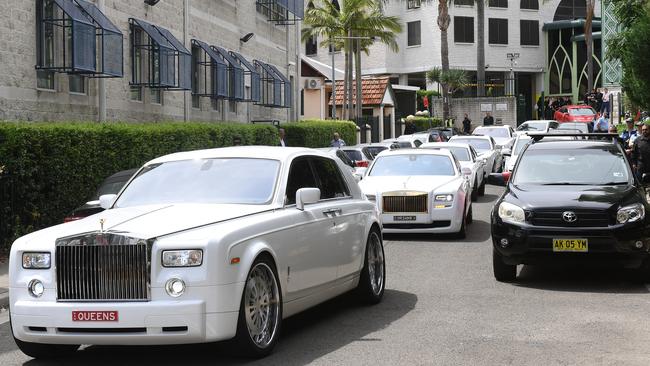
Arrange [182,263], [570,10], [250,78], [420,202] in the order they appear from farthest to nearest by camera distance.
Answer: [570,10] → [250,78] → [420,202] → [182,263]

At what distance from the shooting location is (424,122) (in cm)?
6681

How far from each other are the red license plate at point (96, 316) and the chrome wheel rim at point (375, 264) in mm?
3818

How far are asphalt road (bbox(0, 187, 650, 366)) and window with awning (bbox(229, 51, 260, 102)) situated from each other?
2211 centimetres

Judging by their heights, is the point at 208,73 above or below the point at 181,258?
above

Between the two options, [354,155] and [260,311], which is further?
[354,155]

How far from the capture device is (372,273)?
11.0 m

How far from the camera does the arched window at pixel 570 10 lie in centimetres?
8745

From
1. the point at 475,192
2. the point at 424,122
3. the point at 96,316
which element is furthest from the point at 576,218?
the point at 424,122

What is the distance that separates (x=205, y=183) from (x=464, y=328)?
2630 millimetres

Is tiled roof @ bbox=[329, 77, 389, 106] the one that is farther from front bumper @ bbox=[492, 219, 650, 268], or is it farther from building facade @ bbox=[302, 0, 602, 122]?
front bumper @ bbox=[492, 219, 650, 268]

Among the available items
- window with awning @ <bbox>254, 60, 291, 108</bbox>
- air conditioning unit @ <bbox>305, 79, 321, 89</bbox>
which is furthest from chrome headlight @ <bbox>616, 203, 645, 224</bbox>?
air conditioning unit @ <bbox>305, 79, 321, 89</bbox>

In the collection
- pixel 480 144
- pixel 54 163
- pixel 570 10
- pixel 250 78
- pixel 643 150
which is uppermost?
pixel 570 10

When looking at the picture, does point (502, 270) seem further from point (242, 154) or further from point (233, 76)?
point (233, 76)

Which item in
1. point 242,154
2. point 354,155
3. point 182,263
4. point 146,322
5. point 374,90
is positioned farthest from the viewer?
point 374,90
